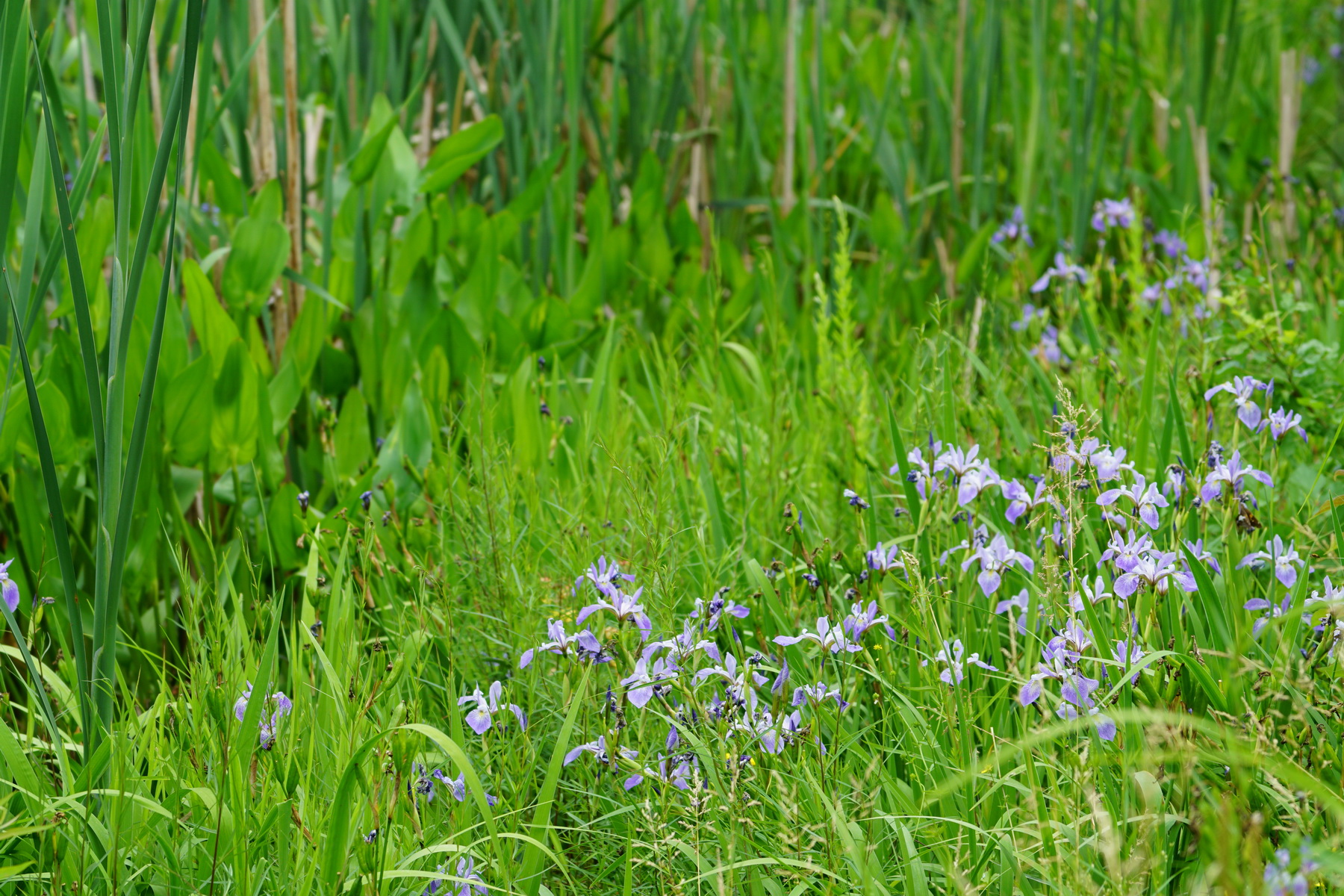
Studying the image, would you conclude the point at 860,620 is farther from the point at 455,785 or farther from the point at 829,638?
the point at 455,785

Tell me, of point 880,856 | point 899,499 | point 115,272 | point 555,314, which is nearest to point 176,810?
point 115,272

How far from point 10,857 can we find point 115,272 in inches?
25.0

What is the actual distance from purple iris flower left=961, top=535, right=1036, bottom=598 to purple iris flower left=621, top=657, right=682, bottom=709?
1.27 feet

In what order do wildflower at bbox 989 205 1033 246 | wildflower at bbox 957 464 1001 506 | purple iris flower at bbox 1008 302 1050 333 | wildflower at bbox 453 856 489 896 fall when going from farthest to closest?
1. wildflower at bbox 989 205 1033 246
2. purple iris flower at bbox 1008 302 1050 333
3. wildflower at bbox 957 464 1001 506
4. wildflower at bbox 453 856 489 896

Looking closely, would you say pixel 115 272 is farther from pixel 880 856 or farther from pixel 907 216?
pixel 907 216

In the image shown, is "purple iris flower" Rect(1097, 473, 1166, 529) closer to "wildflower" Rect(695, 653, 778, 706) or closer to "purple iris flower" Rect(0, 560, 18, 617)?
"wildflower" Rect(695, 653, 778, 706)

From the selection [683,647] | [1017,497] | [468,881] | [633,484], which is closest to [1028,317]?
[1017,497]

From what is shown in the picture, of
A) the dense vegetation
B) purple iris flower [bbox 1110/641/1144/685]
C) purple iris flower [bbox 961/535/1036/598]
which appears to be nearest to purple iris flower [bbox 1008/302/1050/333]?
the dense vegetation

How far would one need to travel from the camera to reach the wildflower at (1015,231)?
303cm

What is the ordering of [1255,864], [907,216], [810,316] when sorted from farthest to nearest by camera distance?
[907,216] → [810,316] → [1255,864]

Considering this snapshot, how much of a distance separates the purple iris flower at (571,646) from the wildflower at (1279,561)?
0.77 meters

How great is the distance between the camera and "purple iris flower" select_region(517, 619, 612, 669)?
125cm

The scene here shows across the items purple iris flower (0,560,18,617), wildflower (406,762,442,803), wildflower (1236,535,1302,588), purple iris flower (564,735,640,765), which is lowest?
wildflower (406,762,442,803)

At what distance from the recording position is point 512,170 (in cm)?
307
